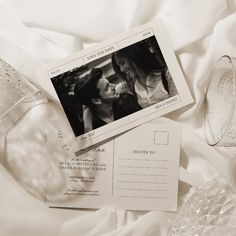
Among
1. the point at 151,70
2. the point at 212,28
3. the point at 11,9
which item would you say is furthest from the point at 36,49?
the point at 212,28

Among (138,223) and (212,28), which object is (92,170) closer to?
(138,223)

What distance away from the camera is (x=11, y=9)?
72 cm

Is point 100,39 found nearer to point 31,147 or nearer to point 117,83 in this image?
point 117,83

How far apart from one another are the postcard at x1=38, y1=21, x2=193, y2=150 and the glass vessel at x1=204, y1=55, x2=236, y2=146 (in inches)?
1.6

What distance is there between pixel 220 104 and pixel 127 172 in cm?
19

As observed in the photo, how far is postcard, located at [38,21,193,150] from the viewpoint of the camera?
721 mm

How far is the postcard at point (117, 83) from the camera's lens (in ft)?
2.37

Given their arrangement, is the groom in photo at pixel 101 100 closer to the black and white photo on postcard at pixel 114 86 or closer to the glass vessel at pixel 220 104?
the black and white photo on postcard at pixel 114 86

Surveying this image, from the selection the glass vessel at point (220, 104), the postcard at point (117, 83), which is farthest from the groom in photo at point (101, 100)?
the glass vessel at point (220, 104)

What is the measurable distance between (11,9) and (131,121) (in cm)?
27

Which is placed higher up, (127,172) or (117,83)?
(117,83)

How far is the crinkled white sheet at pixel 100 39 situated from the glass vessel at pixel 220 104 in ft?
0.05

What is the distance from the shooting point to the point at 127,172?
73cm

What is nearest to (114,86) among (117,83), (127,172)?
(117,83)
